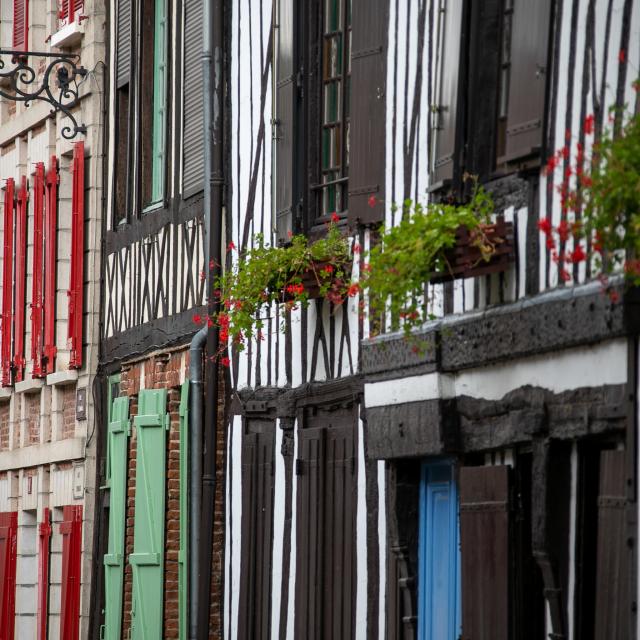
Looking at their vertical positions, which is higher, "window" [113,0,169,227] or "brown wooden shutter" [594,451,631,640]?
"window" [113,0,169,227]

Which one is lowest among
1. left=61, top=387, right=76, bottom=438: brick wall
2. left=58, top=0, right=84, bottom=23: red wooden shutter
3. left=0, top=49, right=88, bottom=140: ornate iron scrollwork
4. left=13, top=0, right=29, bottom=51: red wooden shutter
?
left=61, top=387, right=76, bottom=438: brick wall

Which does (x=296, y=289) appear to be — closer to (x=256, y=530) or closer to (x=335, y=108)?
(x=335, y=108)

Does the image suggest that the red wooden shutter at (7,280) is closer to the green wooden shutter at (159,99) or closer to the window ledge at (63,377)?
the window ledge at (63,377)

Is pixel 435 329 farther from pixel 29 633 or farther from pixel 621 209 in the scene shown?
pixel 29 633

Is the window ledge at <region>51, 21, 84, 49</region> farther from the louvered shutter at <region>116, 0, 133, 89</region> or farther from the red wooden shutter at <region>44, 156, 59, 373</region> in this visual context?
the red wooden shutter at <region>44, 156, 59, 373</region>

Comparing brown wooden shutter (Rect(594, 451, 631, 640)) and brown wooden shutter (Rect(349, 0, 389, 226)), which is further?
brown wooden shutter (Rect(349, 0, 389, 226))

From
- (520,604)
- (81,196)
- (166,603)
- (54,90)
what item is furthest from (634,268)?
(54,90)

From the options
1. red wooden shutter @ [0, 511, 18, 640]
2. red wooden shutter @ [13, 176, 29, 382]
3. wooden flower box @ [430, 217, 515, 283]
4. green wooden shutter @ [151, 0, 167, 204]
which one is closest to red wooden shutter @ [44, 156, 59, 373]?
red wooden shutter @ [13, 176, 29, 382]

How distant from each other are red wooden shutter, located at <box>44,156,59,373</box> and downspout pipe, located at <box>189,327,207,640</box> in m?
3.67

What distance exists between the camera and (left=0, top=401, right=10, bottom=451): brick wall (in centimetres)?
1864

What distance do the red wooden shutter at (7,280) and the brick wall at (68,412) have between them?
1626mm

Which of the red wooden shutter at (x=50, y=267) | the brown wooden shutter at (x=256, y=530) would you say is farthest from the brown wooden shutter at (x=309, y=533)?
the red wooden shutter at (x=50, y=267)

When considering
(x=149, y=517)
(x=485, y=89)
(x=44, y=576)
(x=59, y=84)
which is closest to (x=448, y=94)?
(x=485, y=89)

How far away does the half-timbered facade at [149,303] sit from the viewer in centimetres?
1419
